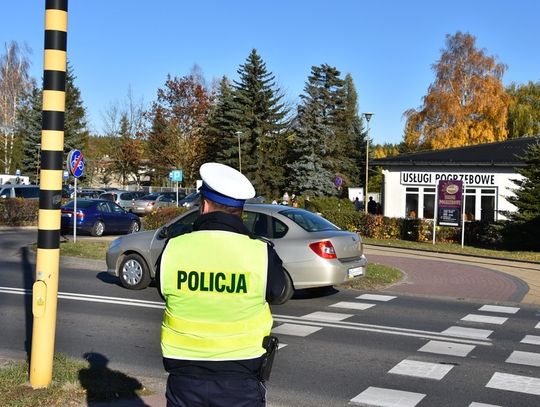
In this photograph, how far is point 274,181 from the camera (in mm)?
63594

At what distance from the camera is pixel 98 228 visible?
79.4 feet

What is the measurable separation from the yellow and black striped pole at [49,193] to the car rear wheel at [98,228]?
19.3 metres

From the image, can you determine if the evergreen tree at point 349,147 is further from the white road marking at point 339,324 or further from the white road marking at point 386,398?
the white road marking at point 386,398

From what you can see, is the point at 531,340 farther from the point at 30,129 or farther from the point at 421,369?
the point at 30,129

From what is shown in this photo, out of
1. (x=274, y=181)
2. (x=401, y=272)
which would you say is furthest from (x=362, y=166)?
(x=401, y=272)

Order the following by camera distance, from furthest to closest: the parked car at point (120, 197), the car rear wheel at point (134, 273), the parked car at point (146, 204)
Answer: the parked car at point (120, 197), the parked car at point (146, 204), the car rear wheel at point (134, 273)

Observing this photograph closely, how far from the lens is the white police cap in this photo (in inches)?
109

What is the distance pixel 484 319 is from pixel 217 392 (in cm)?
800

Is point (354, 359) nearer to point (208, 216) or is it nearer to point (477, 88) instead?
point (208, 216)

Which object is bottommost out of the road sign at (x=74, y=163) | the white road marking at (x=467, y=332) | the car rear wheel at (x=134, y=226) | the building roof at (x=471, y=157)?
the white road marking at (x=467, y=332)

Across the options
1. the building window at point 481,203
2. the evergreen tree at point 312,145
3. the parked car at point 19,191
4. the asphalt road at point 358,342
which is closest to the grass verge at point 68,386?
the asphalt road at point 358,342

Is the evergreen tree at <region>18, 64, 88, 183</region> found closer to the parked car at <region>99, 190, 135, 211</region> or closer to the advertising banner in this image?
the parked car at <region>99, 190, 135, 211</region>

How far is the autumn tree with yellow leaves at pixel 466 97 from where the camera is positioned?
5272 centimetres

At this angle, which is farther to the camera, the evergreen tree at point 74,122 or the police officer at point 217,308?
the evergreen tree at point 74,122
